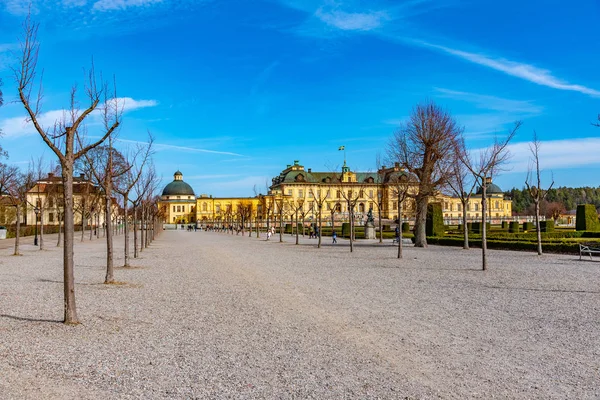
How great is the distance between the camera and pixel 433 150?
96.9ft

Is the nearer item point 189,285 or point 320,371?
point 320,371

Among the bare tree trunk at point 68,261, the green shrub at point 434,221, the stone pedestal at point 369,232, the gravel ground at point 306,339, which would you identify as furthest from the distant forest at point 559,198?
the bare tree trunk at point 68,261

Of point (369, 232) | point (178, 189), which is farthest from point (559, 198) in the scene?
point (369, 232)

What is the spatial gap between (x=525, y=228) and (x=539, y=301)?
142 ft

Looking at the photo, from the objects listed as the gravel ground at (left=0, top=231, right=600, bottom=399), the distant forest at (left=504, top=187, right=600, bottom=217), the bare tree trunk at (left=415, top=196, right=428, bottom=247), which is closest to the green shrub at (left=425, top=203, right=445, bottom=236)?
the bare tree trunk at (left=415, top=196, right=428, bottom=247)

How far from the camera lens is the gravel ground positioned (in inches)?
223

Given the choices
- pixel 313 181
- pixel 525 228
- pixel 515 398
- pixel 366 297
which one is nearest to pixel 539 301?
pixel 366 297

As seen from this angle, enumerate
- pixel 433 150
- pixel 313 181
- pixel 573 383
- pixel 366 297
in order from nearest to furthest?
1. pixel 573 383
2. pixel 366 297
3. pixel 433 150
4. pixel 313 181

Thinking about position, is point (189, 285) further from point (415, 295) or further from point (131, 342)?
point (131, 342)

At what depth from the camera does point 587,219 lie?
3822 centimetres

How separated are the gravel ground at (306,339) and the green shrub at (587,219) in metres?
25.8

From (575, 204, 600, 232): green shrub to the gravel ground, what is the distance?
25773mm

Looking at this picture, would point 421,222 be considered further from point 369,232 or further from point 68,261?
point 68,261

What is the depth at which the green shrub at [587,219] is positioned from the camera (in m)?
38.2
